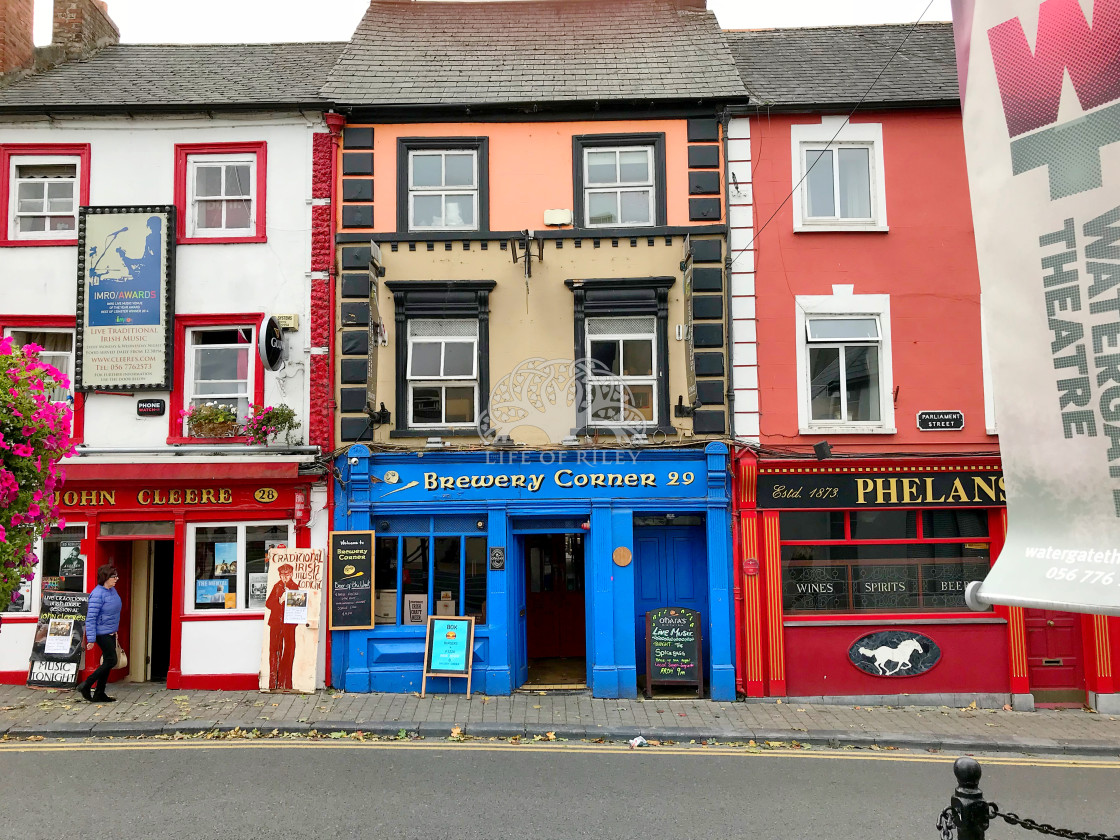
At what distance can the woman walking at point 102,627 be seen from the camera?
1023 cm

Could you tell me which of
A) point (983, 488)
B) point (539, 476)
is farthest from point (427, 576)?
point (983, 488)

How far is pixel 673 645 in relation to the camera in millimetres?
10891

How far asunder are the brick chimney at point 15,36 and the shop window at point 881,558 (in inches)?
565

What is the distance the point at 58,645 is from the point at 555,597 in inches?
285

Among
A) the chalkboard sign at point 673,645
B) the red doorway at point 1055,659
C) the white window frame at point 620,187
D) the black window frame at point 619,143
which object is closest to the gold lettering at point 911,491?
the red doorway at point 1055,659

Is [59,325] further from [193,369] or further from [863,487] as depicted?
[863,487]

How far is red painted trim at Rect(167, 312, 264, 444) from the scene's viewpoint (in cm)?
1145

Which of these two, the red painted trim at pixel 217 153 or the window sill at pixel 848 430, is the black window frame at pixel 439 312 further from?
the window sill at pixel 848 430

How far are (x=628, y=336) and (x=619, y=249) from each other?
1300 mm

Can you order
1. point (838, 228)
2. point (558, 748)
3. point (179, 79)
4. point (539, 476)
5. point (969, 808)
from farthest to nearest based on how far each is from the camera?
point (179, 79) < point (838, 228) < point (539, 476) < point (558, 748) < point (969, 808)

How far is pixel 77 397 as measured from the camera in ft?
37.4

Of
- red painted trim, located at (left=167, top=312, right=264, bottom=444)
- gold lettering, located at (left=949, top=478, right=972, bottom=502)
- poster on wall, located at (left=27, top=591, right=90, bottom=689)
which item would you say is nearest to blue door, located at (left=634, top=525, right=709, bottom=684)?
gold lettering, located at (left=949, top=478, right=972, bottom=502)

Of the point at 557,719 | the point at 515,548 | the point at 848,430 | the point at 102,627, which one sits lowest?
the point at 557,719

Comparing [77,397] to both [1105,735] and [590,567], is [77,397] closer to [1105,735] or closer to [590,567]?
[590,567]
